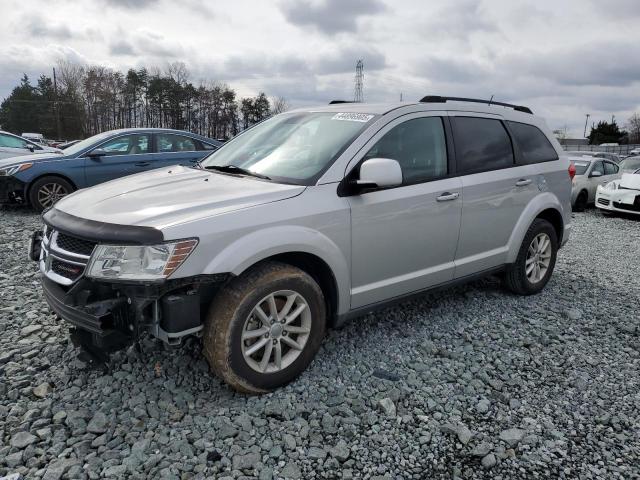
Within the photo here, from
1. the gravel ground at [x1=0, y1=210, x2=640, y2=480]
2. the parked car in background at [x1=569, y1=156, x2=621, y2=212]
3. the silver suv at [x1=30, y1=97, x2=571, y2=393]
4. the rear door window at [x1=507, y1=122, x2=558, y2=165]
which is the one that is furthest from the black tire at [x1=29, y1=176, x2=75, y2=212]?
the parked car in background at [x1=569, y1=156, x2=621, y2=212]

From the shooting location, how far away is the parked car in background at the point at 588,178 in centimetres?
1248

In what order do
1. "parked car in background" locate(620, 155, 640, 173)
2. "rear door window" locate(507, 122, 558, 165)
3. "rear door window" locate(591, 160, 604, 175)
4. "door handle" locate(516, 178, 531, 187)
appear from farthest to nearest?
1. "parked car in background" locate(620, 155, 640, 173)
2. "rear door window" locate(591, 160, 604, 175)
3. "rear door window" locate(507, 122, 558, 165)
4. "door handle" locate(516, 178, 531, 187)

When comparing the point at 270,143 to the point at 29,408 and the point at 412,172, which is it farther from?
the point at 29,408

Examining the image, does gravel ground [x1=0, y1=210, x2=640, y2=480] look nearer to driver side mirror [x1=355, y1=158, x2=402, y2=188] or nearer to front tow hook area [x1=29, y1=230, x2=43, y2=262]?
front tow hook area [x1=29, y1=230, x2=43, y2=262]

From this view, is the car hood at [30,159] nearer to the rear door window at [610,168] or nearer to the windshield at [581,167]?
the windshield at [581,167]

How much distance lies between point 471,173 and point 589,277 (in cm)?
281

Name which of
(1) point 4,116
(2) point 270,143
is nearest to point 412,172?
(2) point 270,143

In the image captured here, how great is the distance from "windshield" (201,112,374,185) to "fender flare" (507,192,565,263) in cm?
192

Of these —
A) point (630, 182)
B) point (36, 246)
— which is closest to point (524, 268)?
point (36, 246)

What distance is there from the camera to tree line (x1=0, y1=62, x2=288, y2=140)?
190 ft

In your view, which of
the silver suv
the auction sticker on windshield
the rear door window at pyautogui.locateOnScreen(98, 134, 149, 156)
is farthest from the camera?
the rear door window at pyautogui.locateOnScreen(98, 134, 149, 156)

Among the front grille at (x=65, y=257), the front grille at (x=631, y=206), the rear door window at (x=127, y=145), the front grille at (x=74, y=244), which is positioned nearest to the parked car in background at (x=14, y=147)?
the rear door window at (x=127, y=145)

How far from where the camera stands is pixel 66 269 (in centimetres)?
280

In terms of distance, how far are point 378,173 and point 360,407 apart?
1451 mm
